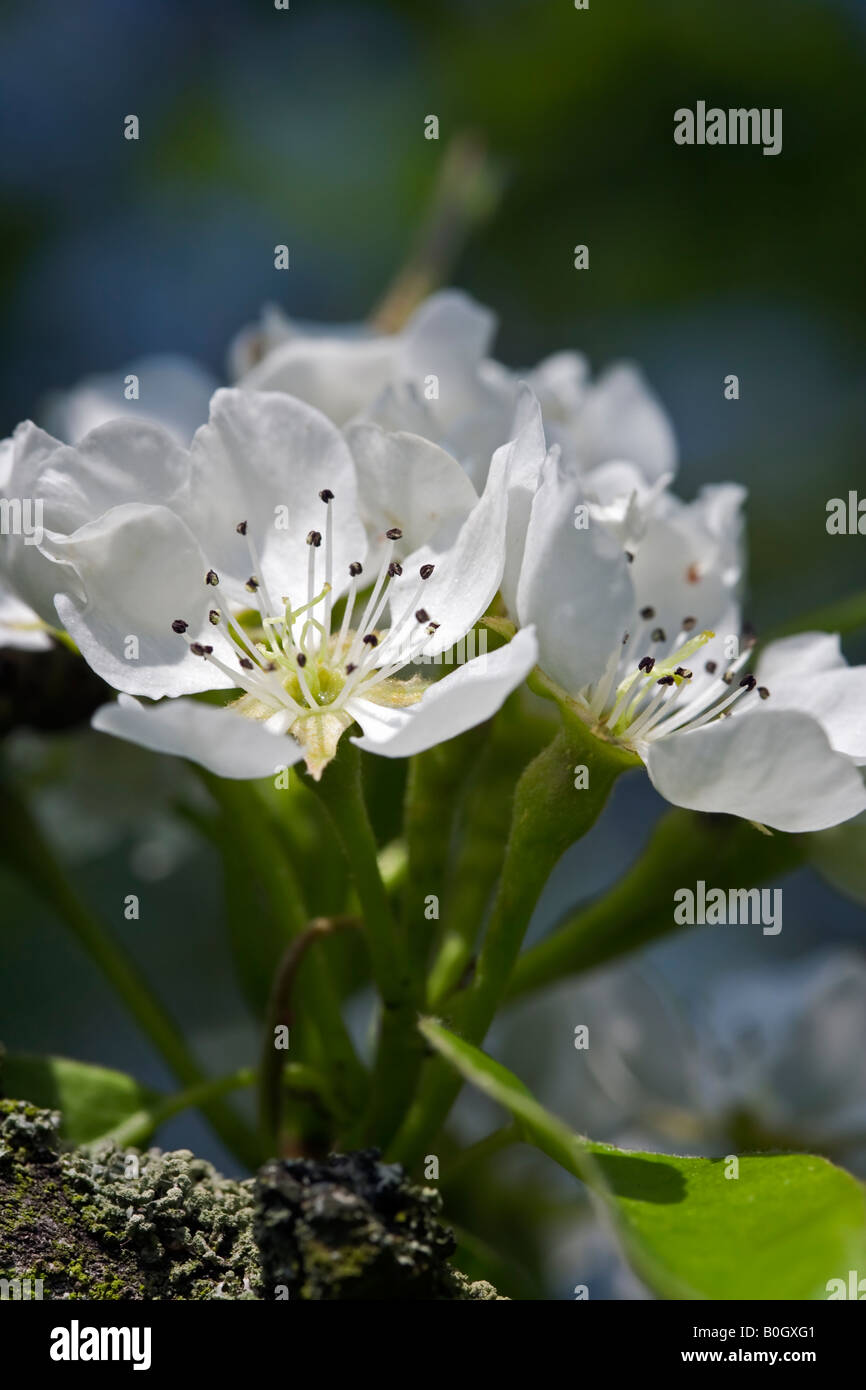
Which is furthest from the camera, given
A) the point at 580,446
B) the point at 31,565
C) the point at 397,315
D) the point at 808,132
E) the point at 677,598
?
the point at 808,132

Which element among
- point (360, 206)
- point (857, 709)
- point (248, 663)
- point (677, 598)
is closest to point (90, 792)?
point (248, 663)

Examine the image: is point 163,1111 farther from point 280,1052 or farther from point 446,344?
point 446,344

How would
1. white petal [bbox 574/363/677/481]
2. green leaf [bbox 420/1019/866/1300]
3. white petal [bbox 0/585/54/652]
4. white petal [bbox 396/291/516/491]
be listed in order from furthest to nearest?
white petal [bbox 574/363/677/481]
white petal [bbox 396/291/516/491]
white petal [bbox 0/585/54/652]
green leaf [bbox 420/1019/866/1300]

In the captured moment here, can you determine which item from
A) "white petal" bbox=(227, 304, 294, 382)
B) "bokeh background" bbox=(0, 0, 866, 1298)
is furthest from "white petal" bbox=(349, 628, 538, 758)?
"bokeh background" bbox=(0, 0, 866, 1298)

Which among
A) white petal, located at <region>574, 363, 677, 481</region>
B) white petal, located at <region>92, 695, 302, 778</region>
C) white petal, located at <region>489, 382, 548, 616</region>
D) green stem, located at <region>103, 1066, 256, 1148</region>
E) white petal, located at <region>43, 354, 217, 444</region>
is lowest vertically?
green stem, located at <region>103, 1066, 256, 1148</region>

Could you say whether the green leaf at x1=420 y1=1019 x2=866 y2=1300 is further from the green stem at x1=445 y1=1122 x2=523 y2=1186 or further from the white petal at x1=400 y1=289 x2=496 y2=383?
the white petal at x1=400 y1=289 x2=496 y2=383

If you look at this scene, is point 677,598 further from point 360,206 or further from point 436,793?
point 360,206
